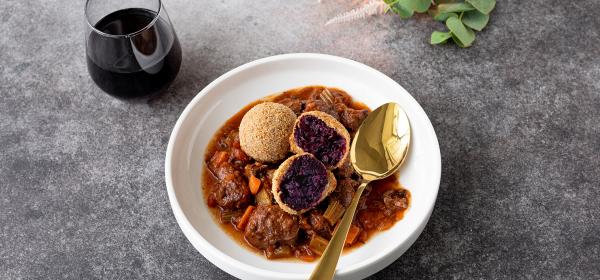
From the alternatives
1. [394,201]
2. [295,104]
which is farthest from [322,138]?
[394,201]

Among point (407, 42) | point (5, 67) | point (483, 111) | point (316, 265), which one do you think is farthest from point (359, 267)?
point (5, 67)

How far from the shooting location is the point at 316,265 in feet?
8.54

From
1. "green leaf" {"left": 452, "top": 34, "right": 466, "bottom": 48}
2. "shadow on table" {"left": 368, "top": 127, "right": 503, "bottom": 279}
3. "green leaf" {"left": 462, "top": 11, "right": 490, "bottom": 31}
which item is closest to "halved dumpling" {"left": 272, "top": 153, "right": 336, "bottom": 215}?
"shadow on table" {"left": 368, "top": 127, "right": 503, "bottom": 279}

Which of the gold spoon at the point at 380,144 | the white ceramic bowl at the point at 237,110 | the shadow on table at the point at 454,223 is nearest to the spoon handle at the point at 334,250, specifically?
the white ceramic bowl at the point at 237,110

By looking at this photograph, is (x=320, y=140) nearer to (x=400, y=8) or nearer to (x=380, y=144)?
(x=380, y=144)

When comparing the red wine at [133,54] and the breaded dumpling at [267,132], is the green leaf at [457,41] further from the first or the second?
the red wine at [133,54]

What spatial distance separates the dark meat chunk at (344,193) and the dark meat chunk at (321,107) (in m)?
0.40

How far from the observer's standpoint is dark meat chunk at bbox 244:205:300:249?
276 cm

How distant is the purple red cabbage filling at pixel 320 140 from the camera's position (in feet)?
9.67

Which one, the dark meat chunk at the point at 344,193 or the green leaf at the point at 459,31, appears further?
the green leaf at the point at 459,31

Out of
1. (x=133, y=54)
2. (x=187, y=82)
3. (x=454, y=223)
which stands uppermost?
(x=133, y=54)

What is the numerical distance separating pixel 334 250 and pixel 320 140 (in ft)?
1.97

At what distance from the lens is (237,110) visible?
332cm

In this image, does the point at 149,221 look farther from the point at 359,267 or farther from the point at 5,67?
the point at 5,67
